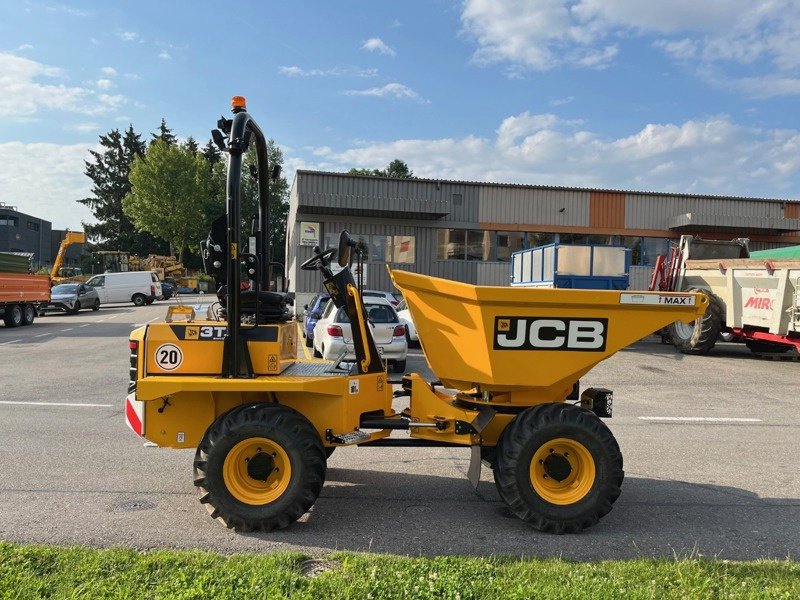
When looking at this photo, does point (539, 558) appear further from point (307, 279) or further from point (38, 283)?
point (38, 283)

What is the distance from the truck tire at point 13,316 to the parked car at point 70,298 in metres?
5.59

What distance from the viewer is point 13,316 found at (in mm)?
21500

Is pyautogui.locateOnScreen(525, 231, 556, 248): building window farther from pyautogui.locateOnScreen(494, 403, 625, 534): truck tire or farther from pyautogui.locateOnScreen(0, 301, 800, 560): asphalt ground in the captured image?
pyautogui.locateOnScreen(494, 403, 625, 534): truck tire

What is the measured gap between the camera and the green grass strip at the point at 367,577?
10.7 ft

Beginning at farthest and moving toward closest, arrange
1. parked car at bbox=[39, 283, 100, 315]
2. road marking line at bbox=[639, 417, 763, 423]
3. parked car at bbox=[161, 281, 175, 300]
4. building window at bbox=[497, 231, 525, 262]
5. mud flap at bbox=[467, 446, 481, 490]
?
parked car at bbox=[161, 281, 175, 300], parked car at bbox=[39, 283, 100, 315], building window at bbox=[497, 231, 525, 262], road marking line at bbox=[639, 417, 763, 423], mud flap at bbox=[467, 446, 481, 490]

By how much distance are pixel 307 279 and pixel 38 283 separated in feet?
34.2

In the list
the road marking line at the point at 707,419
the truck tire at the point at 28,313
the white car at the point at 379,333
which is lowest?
the road marking line at the point at 707,419

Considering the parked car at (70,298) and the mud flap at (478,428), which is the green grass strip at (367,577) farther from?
the parked car at (70,298)

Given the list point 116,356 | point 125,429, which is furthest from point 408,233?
point 125,429

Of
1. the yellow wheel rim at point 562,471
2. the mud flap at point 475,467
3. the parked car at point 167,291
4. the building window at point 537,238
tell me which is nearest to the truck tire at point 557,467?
the yellow wheel rim at point 562,471

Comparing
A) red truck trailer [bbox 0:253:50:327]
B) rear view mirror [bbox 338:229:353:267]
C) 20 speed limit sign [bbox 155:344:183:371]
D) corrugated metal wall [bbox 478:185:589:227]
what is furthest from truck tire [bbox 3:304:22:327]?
rear view mirror [bbox 338:229:353:267]

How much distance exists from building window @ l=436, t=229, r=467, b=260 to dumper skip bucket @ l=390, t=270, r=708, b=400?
2102cm

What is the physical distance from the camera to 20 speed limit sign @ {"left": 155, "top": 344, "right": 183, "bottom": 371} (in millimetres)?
4387

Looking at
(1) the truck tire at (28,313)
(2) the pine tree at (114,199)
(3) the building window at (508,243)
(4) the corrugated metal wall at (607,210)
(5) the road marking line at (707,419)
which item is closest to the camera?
(5) the road marking line at (707,419)
